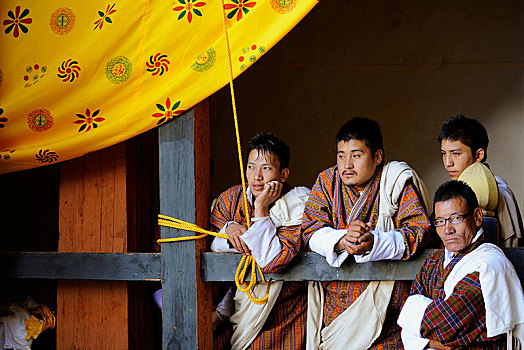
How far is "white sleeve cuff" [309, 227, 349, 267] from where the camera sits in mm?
2918

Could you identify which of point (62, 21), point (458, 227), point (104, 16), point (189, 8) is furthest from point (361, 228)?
point (62, 21)

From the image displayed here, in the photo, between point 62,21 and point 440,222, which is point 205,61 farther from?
point 440,222

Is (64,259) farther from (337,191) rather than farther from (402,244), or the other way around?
(402,244)

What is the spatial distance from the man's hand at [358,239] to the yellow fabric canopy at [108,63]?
913 millimetres

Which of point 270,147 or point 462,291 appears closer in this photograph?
point 462,291

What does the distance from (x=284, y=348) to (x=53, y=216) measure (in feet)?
8.40

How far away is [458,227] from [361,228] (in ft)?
1.40

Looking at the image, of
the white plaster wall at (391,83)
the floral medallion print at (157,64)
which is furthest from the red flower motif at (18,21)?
the white plaster wall at (391,83)

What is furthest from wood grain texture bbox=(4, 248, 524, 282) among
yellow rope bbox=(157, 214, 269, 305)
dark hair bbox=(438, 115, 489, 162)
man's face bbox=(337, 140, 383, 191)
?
dark hair bbox=(438, 115, 489, 162)

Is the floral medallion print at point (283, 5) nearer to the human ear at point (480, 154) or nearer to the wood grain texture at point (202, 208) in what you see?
the wood grain texture at point (202, 208)

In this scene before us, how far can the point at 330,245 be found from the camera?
2.92 metres

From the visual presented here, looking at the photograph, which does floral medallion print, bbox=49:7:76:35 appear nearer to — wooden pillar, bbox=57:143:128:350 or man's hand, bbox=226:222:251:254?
wooden pillar, bbox=57:143:128:350

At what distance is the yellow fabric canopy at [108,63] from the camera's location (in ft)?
9.59

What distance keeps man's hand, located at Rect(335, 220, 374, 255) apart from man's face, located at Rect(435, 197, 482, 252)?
1.08ft
